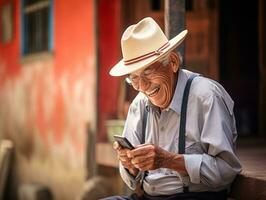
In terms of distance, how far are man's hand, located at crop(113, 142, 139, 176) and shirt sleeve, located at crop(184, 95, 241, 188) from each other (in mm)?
307

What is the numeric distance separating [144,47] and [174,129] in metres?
0.45

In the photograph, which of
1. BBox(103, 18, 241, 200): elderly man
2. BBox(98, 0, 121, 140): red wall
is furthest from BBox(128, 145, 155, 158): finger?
BBox(98, 0, 121, 140): red wall


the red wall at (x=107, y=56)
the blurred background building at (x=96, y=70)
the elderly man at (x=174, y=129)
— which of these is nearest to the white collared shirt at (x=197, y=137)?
the elderly man at (x=174, y=129)

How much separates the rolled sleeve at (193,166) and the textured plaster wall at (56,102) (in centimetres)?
410

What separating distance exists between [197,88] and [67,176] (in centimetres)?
495

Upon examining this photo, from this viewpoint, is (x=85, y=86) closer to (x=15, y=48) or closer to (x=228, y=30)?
(x=228, y=30)

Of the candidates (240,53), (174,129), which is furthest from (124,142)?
(240,53)

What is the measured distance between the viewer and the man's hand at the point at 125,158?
10.00 ft

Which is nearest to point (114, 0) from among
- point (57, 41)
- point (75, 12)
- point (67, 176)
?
point (75, 12)

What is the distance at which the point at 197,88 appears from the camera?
10.2 ft

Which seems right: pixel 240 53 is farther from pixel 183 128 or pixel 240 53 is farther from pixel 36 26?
pixel 183 128

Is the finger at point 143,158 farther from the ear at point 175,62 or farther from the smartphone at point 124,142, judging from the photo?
the ear at point 175,62

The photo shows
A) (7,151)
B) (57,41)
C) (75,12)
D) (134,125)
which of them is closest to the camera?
(134,125)

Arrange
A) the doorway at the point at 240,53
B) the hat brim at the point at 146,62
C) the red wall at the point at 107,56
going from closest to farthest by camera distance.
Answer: the hat brim at the point at 146,62
the red wall at the point at 107,56
the doorway at the point at 240,53
